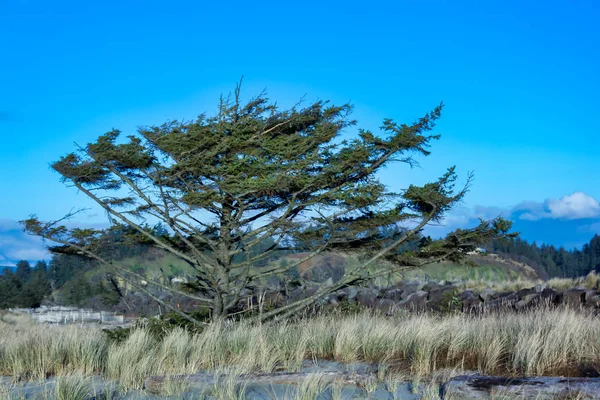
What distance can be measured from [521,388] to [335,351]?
337cm

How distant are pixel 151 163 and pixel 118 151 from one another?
69 centimetres

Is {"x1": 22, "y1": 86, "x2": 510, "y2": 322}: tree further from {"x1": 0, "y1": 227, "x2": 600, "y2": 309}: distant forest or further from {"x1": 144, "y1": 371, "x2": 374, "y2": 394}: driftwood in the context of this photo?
{"x1": 0, "y1": 227, "x2": 600, "y2": 309}: distant forest

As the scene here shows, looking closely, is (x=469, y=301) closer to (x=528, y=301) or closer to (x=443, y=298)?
(x=443, y=298)

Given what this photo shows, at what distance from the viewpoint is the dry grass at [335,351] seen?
23.8 feet

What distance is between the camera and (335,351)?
28.2 ft

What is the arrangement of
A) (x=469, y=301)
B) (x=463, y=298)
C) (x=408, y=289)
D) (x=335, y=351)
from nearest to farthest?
(x=335, y=351)
(x=469, y=301)
(x=463, y=298)
(x=408, y=289)

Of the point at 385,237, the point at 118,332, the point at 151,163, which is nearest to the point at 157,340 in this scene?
the point at 118,332

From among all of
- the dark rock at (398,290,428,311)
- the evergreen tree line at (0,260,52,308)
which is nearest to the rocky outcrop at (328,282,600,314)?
the dark rock at (398,290,428,311)

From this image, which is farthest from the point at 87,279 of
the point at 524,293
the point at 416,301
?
the point at 524,293

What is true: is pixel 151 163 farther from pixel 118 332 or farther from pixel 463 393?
pixel 463 393

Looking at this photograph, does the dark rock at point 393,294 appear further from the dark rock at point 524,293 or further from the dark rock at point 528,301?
→ the dark rock at point 528,301

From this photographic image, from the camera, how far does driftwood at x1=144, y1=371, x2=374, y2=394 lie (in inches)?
257

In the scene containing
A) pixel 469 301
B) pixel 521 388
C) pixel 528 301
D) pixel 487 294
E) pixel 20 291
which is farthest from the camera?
pixel 20 291

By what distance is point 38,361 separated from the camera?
25.6 feet
